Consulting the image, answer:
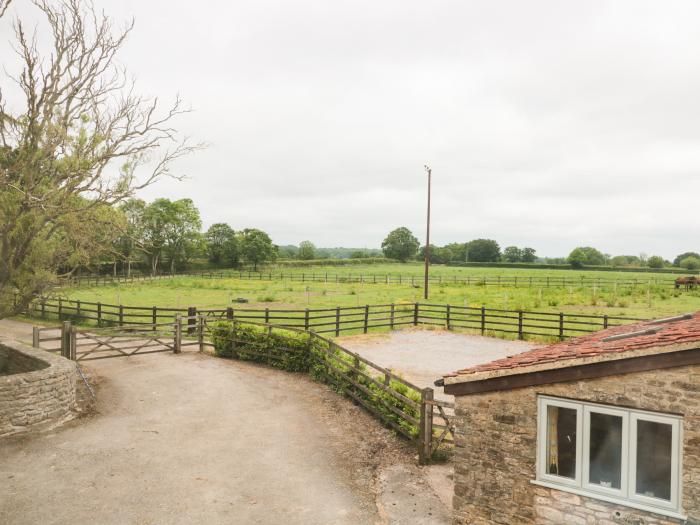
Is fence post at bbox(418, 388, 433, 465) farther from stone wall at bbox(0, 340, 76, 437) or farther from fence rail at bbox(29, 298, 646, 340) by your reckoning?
fence rail at bbox(29, 298, 646, 340)

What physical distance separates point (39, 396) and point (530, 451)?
31.2 feet

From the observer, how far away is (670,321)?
830 cm

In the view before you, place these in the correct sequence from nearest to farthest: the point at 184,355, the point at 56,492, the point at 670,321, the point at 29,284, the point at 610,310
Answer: the point at 56,492 < the point at 670,321 < the point at 29,284 < the point at 184,355 < the point at 610,310

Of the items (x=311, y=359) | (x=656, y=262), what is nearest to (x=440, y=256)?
(x=656, y=262)

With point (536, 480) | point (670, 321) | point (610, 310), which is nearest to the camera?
point (536, 480)

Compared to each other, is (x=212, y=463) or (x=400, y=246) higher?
(x=400, y=246)

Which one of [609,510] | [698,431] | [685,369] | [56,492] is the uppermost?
[685,369]

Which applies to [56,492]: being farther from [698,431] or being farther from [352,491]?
[698,431]

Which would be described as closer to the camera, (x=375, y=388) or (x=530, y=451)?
(x=530, y=451)

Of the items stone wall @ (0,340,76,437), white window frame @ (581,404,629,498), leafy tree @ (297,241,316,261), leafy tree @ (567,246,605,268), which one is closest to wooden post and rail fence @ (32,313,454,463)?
white window frame @ (581,404,629,498)

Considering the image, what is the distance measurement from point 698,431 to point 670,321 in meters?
4.05

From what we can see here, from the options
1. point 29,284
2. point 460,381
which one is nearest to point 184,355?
point 29,284

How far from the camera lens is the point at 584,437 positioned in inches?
216

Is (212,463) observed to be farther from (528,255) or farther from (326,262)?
(528,255)
